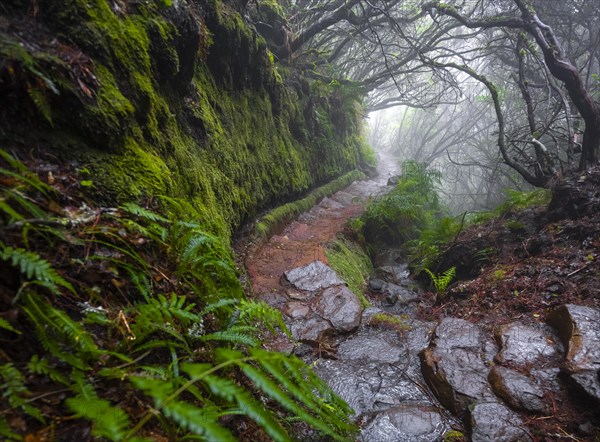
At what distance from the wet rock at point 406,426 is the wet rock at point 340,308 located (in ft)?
3.51

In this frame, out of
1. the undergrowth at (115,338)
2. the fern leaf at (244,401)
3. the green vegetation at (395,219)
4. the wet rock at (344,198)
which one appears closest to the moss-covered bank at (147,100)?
the undergrowth at (115,338)

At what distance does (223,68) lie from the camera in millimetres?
4668

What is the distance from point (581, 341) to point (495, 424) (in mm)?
1091

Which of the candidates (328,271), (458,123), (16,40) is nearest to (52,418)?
(16,40)

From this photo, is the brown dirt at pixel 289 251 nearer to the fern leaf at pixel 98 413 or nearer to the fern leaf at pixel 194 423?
the fern leaf at pixel 98 413

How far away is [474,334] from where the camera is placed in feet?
9.41

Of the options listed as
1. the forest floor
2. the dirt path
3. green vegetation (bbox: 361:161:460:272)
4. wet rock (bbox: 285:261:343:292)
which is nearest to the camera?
the forest floor

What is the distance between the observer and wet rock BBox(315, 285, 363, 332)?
3217 millimetres

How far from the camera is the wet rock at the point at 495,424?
1.84m

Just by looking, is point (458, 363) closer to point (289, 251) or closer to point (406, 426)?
point (406, 426)

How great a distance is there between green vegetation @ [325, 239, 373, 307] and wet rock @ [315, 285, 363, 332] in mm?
323

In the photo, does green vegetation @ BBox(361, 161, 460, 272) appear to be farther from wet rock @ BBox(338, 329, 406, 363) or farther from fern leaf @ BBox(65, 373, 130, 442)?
fern leaf @ BBox(65, 373, 130, 442)

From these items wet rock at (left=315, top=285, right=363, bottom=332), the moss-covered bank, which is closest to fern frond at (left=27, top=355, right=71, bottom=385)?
the moss-covered bank

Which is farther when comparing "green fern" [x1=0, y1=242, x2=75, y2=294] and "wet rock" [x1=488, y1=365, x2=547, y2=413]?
"wet rock" [x1=488, y1=365, x2=547, y2=413]
